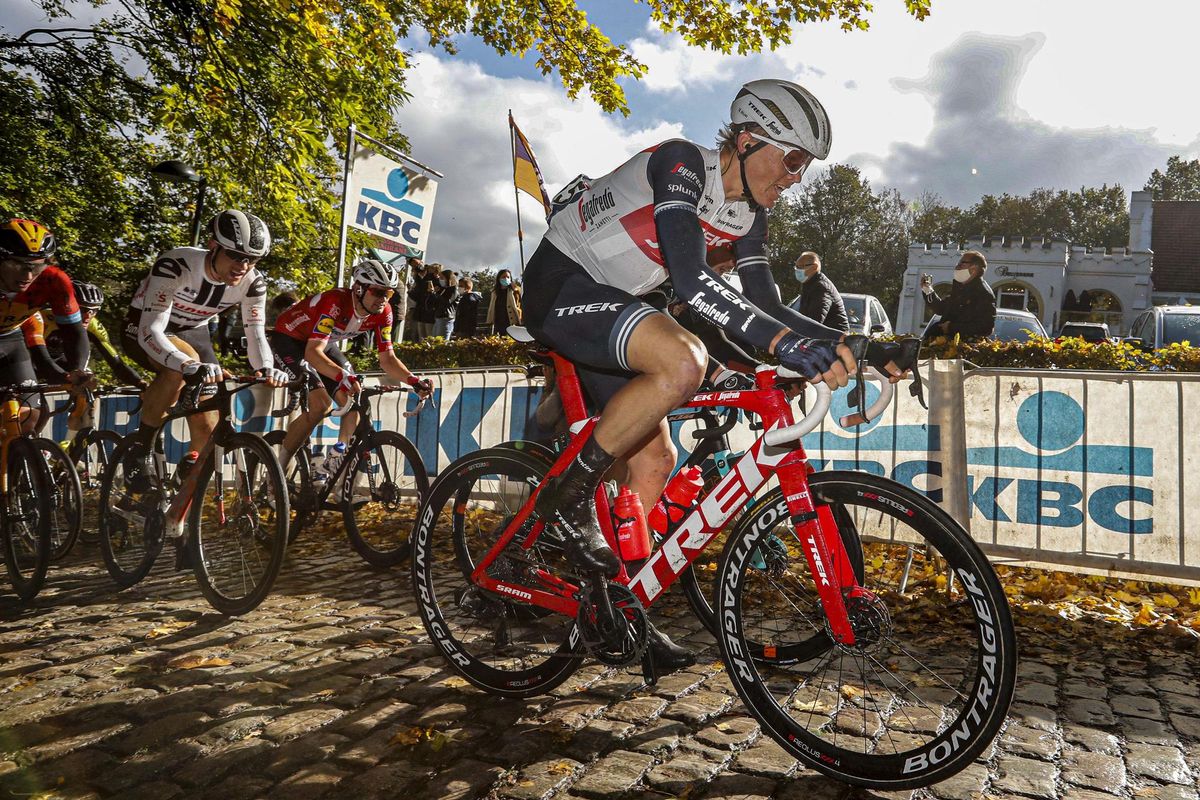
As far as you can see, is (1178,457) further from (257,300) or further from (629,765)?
(257,300)

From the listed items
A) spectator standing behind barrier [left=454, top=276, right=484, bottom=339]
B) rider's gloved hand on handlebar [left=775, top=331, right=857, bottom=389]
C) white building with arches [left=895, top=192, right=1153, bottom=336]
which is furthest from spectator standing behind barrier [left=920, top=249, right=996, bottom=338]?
white building with arches [left=895, top=192, right=1153, bottom=336]

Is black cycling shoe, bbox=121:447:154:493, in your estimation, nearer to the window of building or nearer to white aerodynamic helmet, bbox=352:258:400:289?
white aerodynamic helmet, bbox=352:258:400:289

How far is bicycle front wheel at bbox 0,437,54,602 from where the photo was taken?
4.94 metres

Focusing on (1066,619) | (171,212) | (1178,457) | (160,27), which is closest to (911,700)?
(1066,619)

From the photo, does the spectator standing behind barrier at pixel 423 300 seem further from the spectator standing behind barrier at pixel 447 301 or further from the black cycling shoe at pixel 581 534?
the black cycling shoe at pixel 581 534

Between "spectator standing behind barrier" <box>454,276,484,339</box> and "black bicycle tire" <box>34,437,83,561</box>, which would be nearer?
"black bicycle tire" <box>34,437,83,561</box>

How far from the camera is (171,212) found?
1580 cm

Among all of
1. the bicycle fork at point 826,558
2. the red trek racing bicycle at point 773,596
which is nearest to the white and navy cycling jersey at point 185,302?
the red trek racing bicycle at point 773,596

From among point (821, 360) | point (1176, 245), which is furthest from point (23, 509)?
point (1176, 245)

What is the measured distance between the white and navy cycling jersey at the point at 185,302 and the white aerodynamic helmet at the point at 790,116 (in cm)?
365

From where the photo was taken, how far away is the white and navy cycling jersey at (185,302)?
4.98m

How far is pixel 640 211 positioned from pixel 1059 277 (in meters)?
52.3

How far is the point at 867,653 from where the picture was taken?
2451 mm

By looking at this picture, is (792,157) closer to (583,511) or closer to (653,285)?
(653,285)
